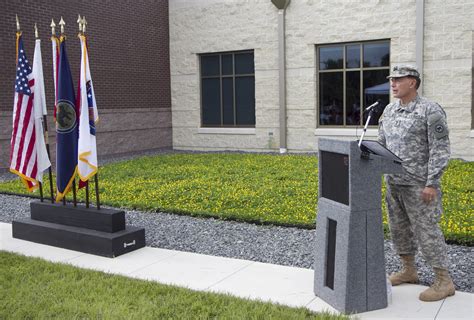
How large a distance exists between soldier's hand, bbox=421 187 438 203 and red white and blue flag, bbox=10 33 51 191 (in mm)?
5552

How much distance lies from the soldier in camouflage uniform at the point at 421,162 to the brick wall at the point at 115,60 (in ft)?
42.6

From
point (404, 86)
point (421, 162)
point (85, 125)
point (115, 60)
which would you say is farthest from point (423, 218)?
point (115, 60)

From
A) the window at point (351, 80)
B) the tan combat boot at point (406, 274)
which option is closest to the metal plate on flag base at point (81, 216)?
the tan combat boot at point (406, 274)

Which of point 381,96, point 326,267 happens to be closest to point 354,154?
point 326,267

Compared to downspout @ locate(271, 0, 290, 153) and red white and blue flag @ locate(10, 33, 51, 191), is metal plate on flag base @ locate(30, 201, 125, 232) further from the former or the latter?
downspout @ locate(271, 0, 290, 153)

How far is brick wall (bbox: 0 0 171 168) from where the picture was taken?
15203 millimetres

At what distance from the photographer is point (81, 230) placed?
281 inches

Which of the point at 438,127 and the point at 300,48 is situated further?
the point at 300,48

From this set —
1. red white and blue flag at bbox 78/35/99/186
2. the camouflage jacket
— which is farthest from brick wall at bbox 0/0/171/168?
the camouflage jacket

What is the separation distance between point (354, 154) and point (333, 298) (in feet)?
4.46

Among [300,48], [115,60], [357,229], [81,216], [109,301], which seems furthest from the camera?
[115,60]

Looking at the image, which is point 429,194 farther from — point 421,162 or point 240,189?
point 240,189

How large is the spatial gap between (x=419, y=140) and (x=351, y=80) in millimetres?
12463

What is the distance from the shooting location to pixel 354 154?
4.52 meters
